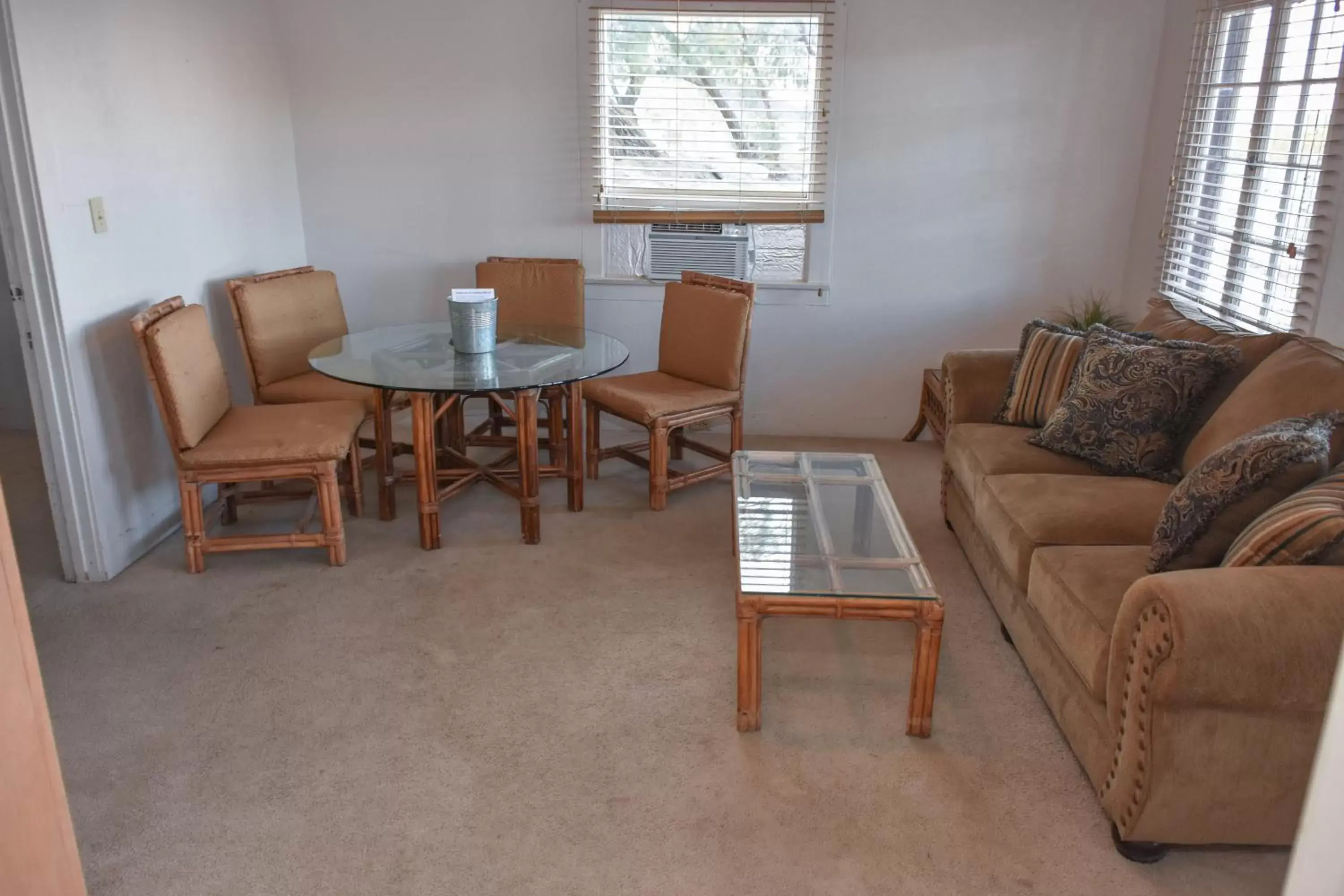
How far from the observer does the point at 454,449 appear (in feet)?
13.6

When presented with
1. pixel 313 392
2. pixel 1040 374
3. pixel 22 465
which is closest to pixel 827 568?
pixel 1040 374

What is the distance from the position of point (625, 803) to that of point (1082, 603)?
113cm

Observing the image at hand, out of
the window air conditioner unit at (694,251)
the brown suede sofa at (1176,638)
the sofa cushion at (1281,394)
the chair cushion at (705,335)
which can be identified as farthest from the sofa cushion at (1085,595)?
the window air conditioner unit at (694,251)

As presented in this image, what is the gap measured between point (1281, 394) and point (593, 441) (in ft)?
8.17

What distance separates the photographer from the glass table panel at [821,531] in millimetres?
2475

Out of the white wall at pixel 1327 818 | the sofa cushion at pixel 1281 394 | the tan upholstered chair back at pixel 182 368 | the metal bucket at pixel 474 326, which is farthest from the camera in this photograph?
the metal bucket at pixel 474 326

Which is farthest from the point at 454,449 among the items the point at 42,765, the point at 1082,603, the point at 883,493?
the point at 42,765

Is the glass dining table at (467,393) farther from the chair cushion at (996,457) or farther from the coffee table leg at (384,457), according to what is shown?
the chair cushion at (996,457)

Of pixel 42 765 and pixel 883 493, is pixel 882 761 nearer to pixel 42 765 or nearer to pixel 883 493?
pixel 883 493

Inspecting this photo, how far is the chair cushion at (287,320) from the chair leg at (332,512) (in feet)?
2.73

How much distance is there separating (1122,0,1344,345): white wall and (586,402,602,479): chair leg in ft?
7.76

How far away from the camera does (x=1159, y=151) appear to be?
166 inches

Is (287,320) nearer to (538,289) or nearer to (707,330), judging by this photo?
(538,289)

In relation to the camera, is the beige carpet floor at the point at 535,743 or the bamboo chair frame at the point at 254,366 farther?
the bamboo chair frame at the point at 254,366
